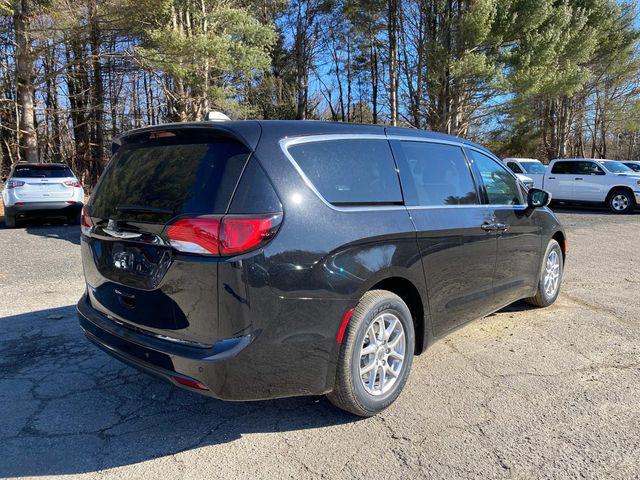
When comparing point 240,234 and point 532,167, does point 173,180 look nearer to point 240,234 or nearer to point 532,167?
point 240,234

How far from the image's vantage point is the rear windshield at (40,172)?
37.0 feet

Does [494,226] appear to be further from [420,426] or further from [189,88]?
[189,88]

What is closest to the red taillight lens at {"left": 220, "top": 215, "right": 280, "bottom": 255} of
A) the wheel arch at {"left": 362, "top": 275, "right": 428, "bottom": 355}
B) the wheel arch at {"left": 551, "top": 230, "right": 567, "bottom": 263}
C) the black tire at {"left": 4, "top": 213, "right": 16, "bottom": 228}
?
the wheel arch at {"left": 362, "top": 275, "right": 428, "bottom": 355}

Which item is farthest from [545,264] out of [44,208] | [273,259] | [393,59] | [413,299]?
[393,59]

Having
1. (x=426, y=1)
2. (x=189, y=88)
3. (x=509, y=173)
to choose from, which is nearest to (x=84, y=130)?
(x=189, y=88)

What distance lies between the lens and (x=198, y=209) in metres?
2.44

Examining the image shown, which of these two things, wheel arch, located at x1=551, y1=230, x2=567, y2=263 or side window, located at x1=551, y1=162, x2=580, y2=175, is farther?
side window, located at x1=551, y1=162, x2=580, y2=175

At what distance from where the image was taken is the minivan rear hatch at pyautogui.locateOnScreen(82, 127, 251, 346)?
7.97 ft

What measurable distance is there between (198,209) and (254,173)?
342 mm

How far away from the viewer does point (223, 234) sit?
236cm

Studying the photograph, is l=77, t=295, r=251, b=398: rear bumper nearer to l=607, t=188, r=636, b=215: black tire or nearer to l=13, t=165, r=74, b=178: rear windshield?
l=13, t=165, r=74, b=178: rear windshield

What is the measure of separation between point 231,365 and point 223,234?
65 cm

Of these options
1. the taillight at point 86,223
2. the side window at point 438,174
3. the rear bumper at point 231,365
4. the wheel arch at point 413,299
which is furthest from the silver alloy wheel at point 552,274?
the taillight at point 86,223

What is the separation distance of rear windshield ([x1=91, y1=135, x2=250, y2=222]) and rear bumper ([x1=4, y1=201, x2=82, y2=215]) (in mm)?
9451
